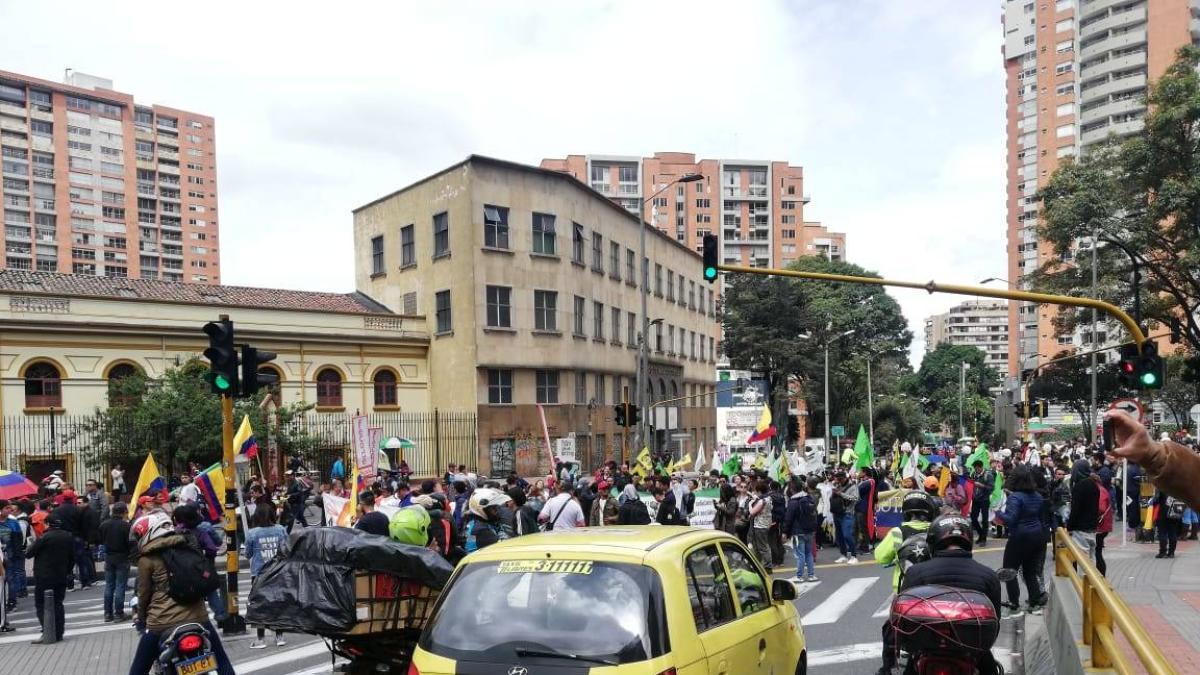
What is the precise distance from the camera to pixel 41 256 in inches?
4013

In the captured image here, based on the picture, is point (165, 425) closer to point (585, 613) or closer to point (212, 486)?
point (212, 486)

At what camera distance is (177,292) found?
118 ft

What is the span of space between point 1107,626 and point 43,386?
32.7 meters

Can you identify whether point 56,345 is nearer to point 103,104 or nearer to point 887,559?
point 887,559

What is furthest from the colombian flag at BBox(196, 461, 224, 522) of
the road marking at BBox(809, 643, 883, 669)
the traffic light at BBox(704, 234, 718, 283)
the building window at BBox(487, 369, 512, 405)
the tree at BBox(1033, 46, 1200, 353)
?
the tree at BBox(1033, 46, 1200, 353)

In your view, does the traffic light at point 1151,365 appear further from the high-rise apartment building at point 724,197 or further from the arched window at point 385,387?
the high-rise apartment building at point 724,197

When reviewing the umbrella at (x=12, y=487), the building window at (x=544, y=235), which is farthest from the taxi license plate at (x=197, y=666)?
the building window at (x=544, y=235)

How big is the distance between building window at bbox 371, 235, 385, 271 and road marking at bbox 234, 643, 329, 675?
108 feet

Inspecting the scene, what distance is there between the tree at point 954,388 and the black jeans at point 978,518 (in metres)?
81.3

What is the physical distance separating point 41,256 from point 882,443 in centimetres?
8945

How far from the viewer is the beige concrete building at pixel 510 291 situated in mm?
37062

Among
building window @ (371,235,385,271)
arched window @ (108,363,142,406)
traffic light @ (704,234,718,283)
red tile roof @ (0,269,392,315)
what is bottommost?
arched window @ (108,363,142,406)

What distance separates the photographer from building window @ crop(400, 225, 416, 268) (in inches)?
1585

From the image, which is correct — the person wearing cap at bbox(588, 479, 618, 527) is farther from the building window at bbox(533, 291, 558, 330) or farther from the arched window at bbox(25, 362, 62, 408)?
the arched window at bbox(25, 362, 62, 408)
